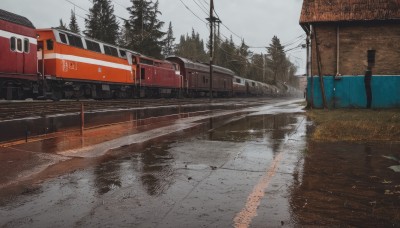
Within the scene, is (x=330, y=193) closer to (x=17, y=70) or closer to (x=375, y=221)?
(x=375, y=221)

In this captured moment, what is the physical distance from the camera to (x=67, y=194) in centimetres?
466

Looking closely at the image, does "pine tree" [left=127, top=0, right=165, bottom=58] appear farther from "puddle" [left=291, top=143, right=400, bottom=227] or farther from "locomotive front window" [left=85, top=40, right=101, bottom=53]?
"puddle" [left=291, top=143, right=400, bottom=227]

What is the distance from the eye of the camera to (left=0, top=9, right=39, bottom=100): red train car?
57.3 ft

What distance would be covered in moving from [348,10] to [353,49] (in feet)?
7.67

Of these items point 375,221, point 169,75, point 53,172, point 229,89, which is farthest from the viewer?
point 229,89

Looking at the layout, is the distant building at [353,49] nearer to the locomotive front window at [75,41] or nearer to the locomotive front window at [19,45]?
the locomotive front window at [75,41]

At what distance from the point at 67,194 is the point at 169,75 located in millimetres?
32326

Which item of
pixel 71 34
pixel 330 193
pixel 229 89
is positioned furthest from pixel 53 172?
pixel 229 89

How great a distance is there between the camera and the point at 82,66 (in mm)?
23312

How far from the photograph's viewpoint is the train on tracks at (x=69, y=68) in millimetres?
18066

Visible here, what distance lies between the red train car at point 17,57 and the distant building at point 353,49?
1572cm

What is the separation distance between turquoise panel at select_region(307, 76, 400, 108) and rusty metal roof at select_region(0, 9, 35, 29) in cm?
1650

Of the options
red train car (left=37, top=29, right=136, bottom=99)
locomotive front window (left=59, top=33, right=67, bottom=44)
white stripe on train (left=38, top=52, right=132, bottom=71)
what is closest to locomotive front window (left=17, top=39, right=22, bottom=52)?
red train car (left=37, top=29, right=136, bottom=99)

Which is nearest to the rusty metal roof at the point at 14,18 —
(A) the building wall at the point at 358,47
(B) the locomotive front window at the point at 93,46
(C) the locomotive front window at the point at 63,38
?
(C) the locomotive front window at the point at 63,38
